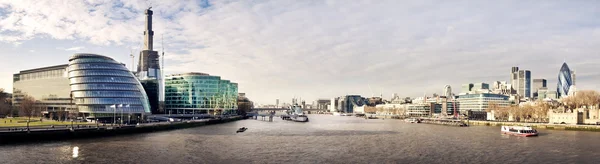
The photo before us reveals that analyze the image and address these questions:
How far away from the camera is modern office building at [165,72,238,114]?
595 ft

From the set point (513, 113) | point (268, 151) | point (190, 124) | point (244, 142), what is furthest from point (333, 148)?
point (513, 113)

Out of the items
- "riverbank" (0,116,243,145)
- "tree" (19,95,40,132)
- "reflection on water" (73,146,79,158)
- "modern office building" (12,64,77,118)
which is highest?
"modern office building" (12,64,77,118)

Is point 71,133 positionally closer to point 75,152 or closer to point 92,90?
point 75,152

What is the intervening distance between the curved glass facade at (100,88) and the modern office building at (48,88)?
398 cm

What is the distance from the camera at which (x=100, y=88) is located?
106m

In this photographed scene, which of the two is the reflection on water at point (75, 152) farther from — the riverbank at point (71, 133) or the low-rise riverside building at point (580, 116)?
the low-rise riverside building at point (580, 116)

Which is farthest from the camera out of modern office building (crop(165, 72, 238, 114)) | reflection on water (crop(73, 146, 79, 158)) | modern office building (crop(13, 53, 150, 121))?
modern office building (crop(165, 72, 238, 114))

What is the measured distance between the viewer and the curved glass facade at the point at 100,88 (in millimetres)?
105250

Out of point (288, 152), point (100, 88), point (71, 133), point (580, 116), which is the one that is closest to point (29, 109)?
point (100, 88)

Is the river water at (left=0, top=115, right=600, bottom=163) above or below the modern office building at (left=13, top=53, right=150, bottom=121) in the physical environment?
below

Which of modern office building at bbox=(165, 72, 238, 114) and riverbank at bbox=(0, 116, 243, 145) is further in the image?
modern office building at bbox=(165, 72, 238, 114)

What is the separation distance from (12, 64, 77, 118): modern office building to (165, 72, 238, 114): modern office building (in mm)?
58506

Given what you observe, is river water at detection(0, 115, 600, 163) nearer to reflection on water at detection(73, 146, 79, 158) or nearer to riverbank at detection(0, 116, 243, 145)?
reflection on water at detection(73, 146, 79, 158)

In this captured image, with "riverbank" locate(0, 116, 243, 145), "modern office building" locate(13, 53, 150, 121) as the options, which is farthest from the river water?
"modern office building" locate(13, 53, 150, 121)
